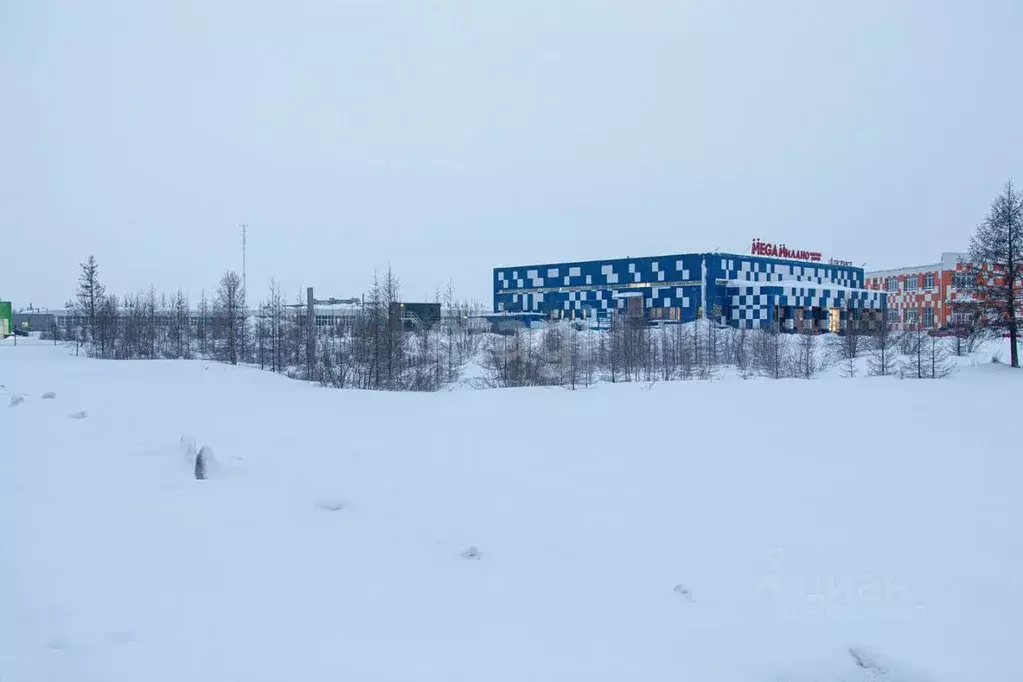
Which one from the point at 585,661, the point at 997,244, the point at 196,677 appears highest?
the point at 997,244

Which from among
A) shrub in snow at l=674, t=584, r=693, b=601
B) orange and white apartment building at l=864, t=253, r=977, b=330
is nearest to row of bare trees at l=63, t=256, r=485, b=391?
shrub in snow at l=674, t=584, r=693, b=601

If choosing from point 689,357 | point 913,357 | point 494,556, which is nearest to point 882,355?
point 913,357

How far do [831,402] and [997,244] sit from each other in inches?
486

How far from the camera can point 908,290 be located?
62.4 meters

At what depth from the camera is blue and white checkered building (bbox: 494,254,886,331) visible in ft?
158

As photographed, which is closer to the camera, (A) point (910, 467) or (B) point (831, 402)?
(A) point (910, 467)

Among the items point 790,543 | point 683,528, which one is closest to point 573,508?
point 683,528

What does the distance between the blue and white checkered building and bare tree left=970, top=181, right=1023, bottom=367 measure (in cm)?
2213

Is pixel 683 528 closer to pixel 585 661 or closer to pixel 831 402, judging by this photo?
pixel 585 661

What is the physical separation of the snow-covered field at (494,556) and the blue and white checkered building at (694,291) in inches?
1468

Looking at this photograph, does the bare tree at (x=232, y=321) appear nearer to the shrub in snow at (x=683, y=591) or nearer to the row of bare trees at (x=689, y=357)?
the row of bare trees at (x=689, y=357)

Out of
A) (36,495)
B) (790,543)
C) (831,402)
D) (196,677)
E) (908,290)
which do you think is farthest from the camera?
(908,290)

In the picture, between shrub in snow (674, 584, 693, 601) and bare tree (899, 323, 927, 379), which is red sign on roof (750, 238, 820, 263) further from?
shrub in snow (674, 584, 693, 601)

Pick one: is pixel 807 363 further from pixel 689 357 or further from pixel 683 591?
pixel 683 591
